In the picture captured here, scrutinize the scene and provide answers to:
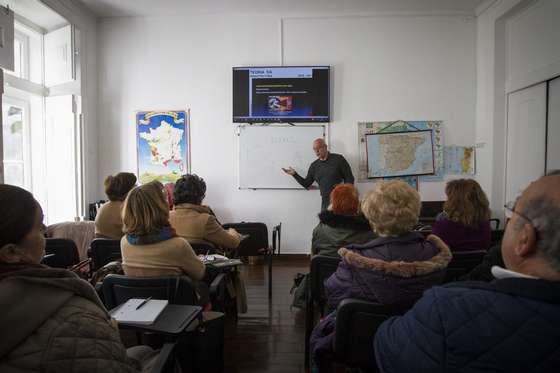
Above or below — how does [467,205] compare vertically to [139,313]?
above

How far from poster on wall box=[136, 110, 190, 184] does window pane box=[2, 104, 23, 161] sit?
4.48 ft

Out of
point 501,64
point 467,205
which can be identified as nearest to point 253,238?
point 467,205

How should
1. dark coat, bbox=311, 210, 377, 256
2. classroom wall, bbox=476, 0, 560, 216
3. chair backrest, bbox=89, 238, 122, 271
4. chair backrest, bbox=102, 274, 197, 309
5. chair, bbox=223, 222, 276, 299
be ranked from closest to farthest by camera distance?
chair backrest, bbox=102, 274, 197, 309, dark coat, bbox=311, 210, 377, 256, chair backrest, bbox=89, 238, 122, 271, chair, bbox=223, 222, 276, 299, classroom wall, bbox=476, 0, 560, 216

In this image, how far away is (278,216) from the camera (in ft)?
15.6

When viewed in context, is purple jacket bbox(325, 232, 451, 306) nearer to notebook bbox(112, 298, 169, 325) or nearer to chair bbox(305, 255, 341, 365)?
chair bbox(305, 255, 341, 365)

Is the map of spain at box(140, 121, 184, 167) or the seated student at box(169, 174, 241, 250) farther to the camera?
the map of spain at box(140, 121, 184, 167)

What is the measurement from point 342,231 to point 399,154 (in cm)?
301

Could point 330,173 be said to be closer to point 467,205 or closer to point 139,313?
point 467,205

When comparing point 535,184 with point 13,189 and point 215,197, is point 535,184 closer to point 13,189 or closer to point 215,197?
point 13,189

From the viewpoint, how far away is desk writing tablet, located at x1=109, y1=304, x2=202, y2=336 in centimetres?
111

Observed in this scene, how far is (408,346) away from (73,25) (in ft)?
17.0

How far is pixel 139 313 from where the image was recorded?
3.93ft

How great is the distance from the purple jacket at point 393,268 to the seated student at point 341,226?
636 mm

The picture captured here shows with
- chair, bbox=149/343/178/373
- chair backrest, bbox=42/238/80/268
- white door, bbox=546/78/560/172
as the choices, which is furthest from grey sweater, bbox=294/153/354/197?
chair, bbox=149/343/178/373
